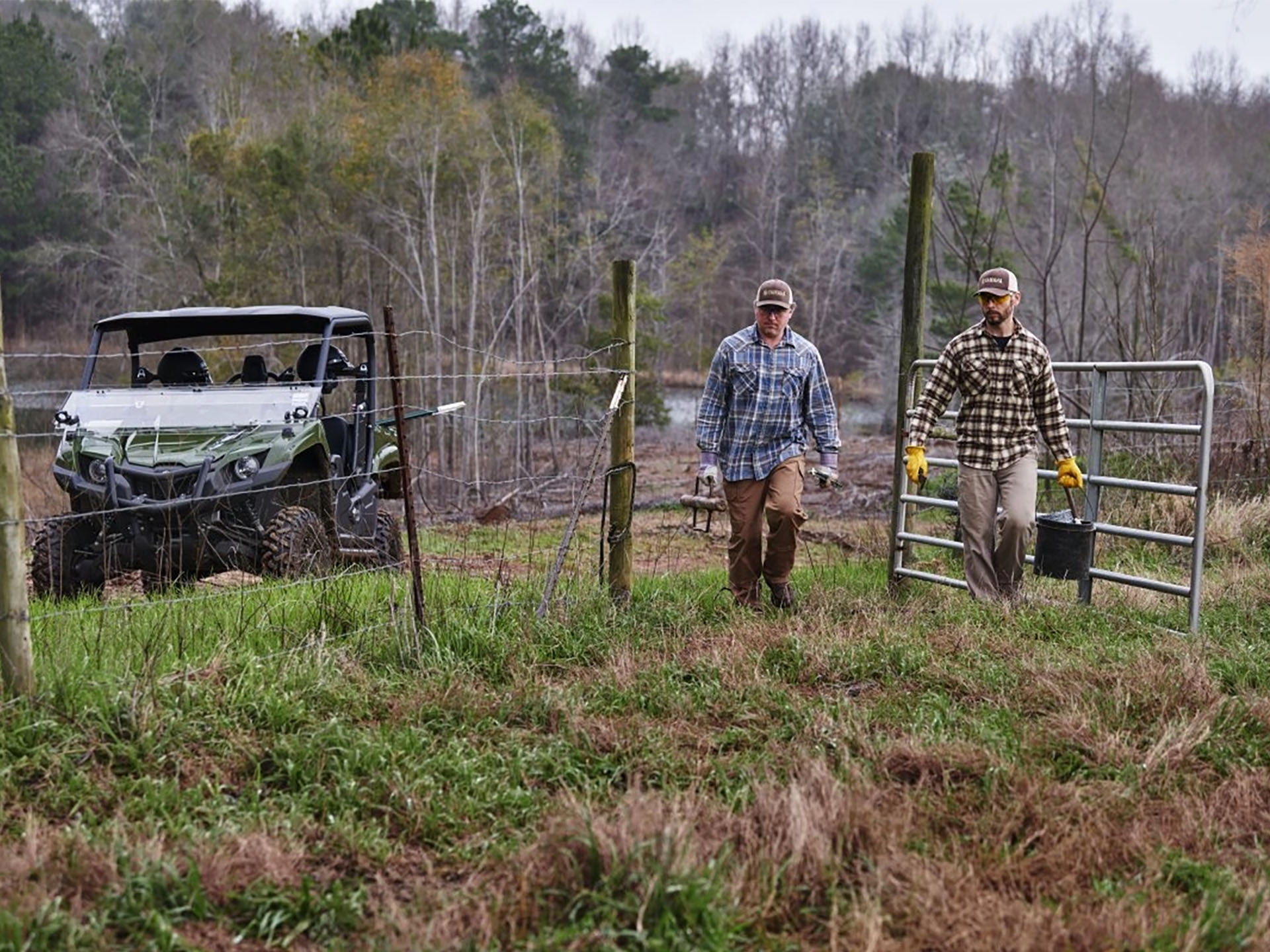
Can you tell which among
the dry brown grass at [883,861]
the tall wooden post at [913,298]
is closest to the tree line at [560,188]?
the tall wooden post at [913,298]

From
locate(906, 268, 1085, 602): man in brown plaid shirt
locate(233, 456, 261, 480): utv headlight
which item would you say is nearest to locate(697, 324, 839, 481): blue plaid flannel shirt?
locate(906, 268, 1085, 602): man in brown plaid shirt

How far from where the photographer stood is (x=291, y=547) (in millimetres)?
7465

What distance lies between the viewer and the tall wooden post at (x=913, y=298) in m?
7.57

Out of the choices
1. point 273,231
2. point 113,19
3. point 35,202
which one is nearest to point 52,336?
point 35,202

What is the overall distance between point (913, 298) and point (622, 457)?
245 centimetres

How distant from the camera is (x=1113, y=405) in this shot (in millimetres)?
15695

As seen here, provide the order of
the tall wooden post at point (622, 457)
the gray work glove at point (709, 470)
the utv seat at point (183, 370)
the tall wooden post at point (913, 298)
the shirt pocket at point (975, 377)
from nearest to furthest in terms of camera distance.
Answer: the tall wooden post at point (622, 457) < the shirt pocket at point (975, 377) < the gray work glove at point (709, 470) < the tall wooden post at point (913, 298) < the utv seat at point (183, 370)

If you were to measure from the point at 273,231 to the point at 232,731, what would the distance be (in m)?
26.7

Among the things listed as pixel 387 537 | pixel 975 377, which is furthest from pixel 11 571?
pixel 387 537

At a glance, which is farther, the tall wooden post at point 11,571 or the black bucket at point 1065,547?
the black bucket at point 1065,547

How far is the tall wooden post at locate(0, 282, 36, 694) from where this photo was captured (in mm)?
4086

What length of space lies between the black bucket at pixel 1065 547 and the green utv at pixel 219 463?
349 centimetres

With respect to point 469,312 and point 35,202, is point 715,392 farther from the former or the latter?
point 35,202

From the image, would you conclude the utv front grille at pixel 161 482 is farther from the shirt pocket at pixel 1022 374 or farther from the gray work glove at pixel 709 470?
the shirt pocket at pixel 1022 374
